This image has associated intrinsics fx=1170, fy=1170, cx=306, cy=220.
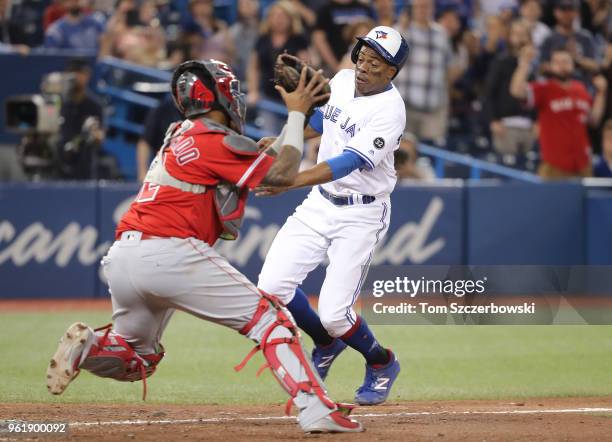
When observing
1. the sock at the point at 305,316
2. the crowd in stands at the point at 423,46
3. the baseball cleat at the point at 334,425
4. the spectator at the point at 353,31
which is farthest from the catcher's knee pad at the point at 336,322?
the crowd in stands at the point at 423,46

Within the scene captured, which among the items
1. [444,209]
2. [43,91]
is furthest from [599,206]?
[43,91]

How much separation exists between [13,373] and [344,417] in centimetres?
373

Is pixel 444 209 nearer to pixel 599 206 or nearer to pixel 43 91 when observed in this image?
pixel 599 206

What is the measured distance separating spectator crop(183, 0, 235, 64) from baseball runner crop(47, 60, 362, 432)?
942 centimetres

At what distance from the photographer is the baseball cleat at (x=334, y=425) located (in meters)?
6.08

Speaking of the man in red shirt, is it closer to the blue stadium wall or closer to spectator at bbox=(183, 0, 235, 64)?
the blue stadium wall

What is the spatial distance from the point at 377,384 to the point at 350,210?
1.17 meters

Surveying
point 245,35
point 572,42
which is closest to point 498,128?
point 572,42

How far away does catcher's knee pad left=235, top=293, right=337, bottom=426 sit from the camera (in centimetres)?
603

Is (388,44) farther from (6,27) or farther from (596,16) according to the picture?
(596,16)

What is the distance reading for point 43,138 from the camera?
13.6m

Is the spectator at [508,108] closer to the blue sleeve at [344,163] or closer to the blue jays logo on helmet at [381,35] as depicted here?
the blue jays logo on helmet at [381,35]

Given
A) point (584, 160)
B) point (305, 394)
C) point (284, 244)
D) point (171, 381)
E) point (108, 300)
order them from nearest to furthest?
1. point (305, 394)
2. point (284, 244)
3. point (171, 381)
4. point (108, 300)
5. point (584, 160)

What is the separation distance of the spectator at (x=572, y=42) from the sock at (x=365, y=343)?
901 centimetres
